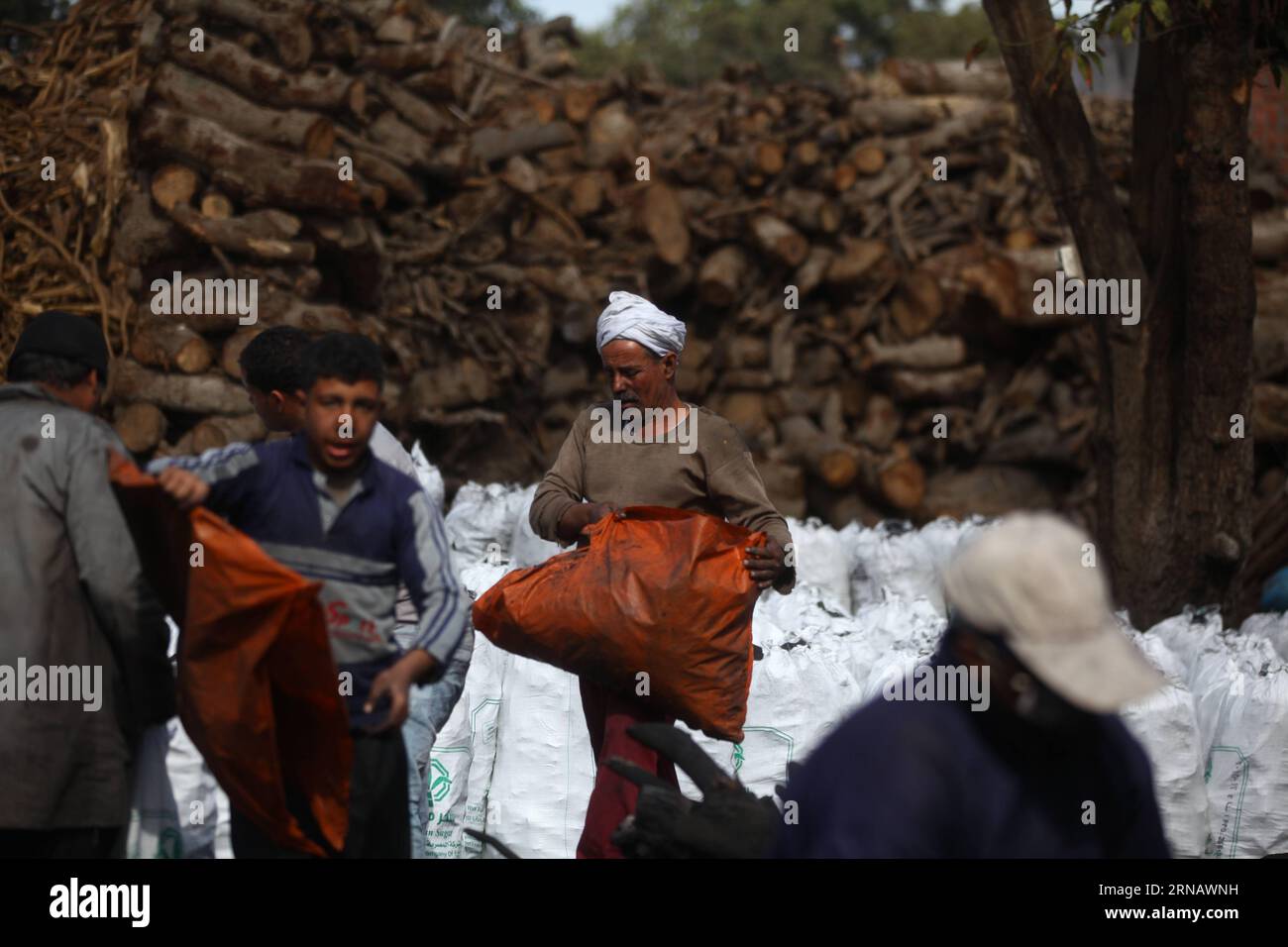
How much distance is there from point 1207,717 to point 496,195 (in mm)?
5169

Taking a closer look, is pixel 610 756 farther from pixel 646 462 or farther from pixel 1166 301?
pixel 1166 301

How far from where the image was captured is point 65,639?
104 inches

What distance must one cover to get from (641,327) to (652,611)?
76 centimetres

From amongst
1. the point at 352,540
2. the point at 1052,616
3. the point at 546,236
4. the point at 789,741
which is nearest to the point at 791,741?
the point at 789,741

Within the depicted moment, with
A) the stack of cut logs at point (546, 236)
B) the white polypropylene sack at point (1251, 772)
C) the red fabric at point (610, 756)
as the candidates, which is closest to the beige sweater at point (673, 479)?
the red fabric at point (610, 756)

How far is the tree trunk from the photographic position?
5305 millimetres

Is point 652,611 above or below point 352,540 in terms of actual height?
below

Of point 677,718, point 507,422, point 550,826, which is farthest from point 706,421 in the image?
point 507,422

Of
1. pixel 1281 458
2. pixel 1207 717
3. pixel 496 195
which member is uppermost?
pixel 496 195

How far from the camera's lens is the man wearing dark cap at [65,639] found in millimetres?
2578

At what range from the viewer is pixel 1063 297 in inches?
296

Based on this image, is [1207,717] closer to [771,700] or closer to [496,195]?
[771,700]

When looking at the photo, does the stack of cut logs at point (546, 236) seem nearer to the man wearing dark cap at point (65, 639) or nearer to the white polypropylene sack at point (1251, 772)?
the white polypropylene sack at point (1251, 772)

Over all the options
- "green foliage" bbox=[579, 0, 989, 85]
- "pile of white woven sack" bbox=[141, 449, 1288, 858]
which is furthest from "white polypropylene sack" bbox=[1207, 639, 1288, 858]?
"green foliage" bbox=[579, 0, 989, 85]
